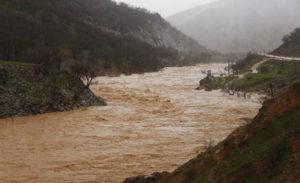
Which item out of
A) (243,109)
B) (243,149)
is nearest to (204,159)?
(243,149)

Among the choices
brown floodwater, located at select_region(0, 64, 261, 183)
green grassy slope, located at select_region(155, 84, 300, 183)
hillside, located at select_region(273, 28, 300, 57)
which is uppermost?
hillside, located at select_region(273, 28, 300, 57)

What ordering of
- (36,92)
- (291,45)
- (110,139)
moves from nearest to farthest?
(110,139) < (36,92) < (291,45)

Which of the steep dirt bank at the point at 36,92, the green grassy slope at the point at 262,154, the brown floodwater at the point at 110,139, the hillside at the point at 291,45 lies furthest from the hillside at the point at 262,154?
Result: the hillside at the point at 291,45

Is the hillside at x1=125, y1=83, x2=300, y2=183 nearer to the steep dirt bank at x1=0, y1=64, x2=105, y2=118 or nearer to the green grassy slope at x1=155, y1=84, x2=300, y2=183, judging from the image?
the green grassy slope at x1=155, y1=84, x2=300, y2=183

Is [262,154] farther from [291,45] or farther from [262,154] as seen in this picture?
[291,45]

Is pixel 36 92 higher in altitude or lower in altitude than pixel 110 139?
higher

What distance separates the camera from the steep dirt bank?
32059mm

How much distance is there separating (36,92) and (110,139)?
15.0 m

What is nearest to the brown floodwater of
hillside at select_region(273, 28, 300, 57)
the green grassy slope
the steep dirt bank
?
the steep dirt bank

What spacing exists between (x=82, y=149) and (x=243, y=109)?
2147cm

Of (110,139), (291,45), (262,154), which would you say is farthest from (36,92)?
(291,45)

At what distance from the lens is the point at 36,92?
113ft

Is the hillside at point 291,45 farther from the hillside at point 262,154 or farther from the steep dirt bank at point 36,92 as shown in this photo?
the hillside at point 262,154

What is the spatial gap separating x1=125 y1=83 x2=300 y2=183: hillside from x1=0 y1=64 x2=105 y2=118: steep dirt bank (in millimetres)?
25547
